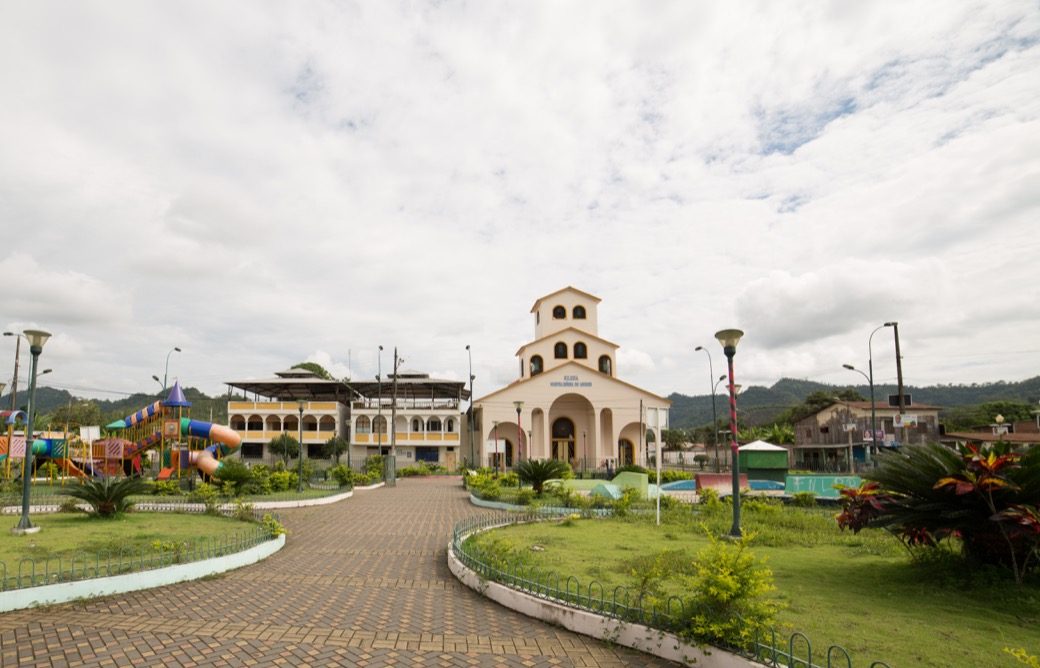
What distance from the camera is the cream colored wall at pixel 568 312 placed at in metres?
45.8

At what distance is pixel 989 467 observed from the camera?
6.82 metres

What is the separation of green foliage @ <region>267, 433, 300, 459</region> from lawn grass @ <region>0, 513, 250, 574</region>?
2926 cm

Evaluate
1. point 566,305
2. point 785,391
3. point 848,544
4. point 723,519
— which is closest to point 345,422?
point 566,305

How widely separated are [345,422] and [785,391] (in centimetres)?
14810

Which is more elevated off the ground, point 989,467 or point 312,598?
point 989,467

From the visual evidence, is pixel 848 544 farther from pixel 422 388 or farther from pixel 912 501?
pixel 422 388

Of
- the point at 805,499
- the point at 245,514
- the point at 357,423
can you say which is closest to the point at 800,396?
the point at 357,423

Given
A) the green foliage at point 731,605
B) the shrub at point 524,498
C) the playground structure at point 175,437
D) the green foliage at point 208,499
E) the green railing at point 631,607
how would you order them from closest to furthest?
the green railing at point 631,607
the green foliage at point 731,605
the green foliage at point 208,499
the shrub at point 524,498
the playground structure at point 175,437

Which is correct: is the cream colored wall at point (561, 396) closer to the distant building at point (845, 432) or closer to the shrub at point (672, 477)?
the shrub at point (672, 477)

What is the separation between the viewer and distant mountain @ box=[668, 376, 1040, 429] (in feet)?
325

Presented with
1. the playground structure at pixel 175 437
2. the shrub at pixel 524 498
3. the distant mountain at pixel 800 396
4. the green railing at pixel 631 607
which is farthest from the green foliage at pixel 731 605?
the distant mountain at pixel 800 396

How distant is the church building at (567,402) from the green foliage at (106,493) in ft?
80.7

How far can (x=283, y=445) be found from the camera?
43500mm

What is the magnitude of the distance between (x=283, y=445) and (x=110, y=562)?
37269 millimetres
